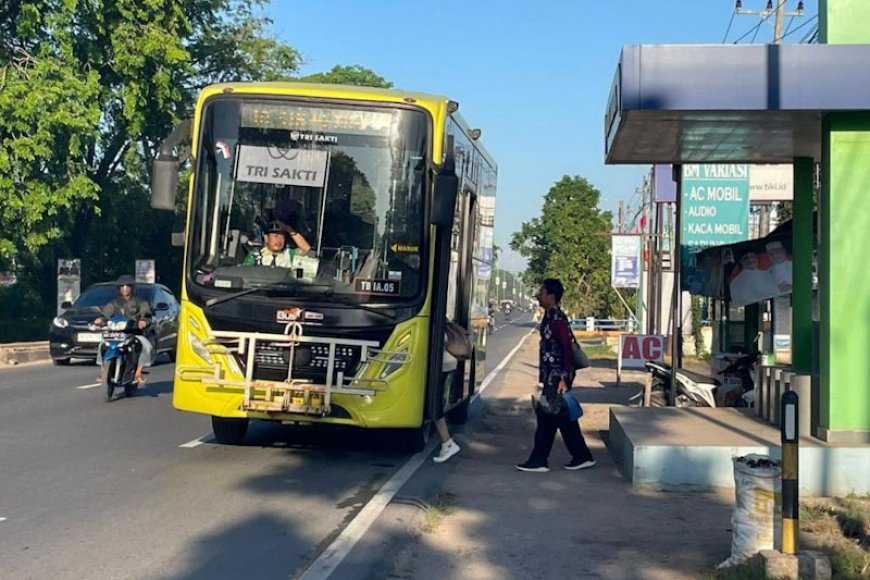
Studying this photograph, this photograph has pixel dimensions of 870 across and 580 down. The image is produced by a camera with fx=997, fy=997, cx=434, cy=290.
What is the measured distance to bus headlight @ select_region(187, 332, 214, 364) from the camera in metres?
9.21

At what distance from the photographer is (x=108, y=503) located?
770 centimetres

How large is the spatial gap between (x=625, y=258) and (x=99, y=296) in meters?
15.8

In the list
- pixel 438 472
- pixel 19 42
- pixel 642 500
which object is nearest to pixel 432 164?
pixel 438 472

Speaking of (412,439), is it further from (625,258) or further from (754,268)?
(625,258)

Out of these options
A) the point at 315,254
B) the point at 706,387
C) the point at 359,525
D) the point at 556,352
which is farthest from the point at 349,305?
the point at 706,387

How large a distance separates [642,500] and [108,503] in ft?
14.2

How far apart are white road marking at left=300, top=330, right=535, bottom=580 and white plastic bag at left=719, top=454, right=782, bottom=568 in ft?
7.84

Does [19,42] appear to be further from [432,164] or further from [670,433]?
[670,433]

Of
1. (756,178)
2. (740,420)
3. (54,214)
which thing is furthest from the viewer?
(756,178)

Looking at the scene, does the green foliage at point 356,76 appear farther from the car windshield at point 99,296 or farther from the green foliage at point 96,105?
the car windshield at point 99,296

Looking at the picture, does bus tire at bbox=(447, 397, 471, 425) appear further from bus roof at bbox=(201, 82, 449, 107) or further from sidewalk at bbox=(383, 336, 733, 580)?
bus roof at bbox=(201, 82, 449, 107)

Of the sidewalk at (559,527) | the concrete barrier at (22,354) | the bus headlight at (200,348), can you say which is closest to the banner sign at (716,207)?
the sidewalk at (559,527)

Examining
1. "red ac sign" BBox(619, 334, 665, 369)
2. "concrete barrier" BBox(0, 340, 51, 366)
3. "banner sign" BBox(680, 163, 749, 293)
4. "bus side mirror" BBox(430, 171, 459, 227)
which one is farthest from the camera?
"banner sign" BBox(680, 163, 749, 293)

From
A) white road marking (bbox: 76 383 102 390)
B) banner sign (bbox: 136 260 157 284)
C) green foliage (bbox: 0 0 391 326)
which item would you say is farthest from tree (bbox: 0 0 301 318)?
white road marking (bbox: 76 383 102 390)
